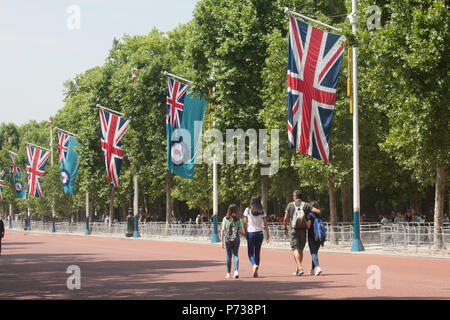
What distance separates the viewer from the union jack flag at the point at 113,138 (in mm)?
51906

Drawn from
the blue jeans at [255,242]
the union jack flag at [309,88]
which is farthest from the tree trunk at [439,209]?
the blue jeans at [255,242]

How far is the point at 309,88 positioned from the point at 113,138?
26.3 meters

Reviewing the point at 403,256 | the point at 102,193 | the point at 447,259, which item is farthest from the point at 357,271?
the point at 102,193

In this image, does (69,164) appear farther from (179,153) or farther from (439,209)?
(439,209)

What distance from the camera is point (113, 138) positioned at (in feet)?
171

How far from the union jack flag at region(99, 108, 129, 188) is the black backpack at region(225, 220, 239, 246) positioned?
34843 mm

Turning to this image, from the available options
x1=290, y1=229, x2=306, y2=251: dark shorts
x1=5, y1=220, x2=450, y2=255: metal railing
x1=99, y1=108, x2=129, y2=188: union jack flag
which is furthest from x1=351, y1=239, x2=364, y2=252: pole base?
x1=99, y1=108, x2=129, y2=188: union jack flag

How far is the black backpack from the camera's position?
1755cm

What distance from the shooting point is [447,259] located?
973 inches

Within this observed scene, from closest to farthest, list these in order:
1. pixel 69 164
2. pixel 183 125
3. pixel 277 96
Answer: pixel 277 96
pixel 183 125
pixel 69 164

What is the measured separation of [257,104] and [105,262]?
17935mm

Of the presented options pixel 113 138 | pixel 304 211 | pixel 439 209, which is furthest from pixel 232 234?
pixel 113 138
